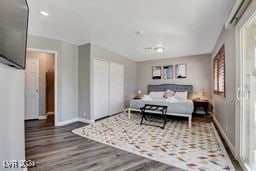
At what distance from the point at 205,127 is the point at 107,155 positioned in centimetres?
309

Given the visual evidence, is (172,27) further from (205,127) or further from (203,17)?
(205,127)

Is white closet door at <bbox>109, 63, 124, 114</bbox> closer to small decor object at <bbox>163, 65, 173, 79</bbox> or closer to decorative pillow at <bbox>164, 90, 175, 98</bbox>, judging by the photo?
decorative pillow at <bbox>164, 90, 175, 98</bbox>

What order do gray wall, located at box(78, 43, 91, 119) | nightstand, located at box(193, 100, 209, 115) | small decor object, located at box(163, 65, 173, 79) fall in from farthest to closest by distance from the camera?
1. small decor object, located at box(163, 65, 173, 79)
2. nightstand, located at box(193, 100, 209, 115)
3. gray wall, located at box(78, 43, 91, 119)

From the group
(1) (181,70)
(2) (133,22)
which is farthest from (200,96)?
(2) (133,22)

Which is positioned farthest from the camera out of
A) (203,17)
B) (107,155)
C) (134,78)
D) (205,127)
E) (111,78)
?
(134,78)

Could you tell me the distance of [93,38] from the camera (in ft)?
15.7

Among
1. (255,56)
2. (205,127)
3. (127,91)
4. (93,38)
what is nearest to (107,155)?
(255,56)

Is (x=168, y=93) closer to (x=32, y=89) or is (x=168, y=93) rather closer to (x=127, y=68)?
(x=127, y=68)

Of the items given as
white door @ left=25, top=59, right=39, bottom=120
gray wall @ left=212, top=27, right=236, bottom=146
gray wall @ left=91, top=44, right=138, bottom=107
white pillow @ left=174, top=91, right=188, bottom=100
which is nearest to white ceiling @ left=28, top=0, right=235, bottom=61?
gray wall @ left=91, top=44, right=138, bottom=107

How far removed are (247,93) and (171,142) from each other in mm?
1692

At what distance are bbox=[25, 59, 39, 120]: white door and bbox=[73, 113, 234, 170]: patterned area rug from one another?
2.45 metres

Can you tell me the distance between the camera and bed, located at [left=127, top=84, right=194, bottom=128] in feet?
14.9

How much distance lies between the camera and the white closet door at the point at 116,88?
6.15m

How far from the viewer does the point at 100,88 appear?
18.1 ft
